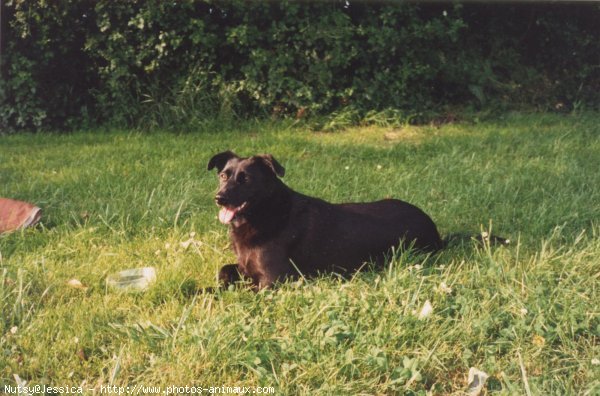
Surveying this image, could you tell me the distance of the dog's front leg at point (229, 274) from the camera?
11.8 feet

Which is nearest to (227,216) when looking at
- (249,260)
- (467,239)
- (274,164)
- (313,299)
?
(249,260)

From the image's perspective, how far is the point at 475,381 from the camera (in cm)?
267

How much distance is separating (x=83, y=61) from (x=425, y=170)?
4.79 meters

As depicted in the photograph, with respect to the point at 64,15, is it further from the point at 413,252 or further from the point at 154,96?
the point at 413,252

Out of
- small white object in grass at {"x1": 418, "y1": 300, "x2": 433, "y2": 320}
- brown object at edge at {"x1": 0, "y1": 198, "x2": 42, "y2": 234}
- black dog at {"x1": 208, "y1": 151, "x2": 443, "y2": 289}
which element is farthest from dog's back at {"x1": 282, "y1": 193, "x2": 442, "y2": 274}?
brown object at edge at {"x1": 0, "y1": 198, "x2": 42, "y2": 234}

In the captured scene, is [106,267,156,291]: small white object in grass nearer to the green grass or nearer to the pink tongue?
the green grass

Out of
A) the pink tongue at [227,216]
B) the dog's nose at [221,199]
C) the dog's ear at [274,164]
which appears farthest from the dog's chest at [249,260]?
the dog's ear at [274,164]

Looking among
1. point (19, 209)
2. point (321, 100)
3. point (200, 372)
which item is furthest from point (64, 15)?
point (200, 372)

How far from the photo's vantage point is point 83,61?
8.21m

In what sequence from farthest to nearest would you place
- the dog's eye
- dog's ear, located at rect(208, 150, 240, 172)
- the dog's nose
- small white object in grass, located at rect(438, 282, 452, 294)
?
dog's ear, located at rect(208, 150, 240, 172)
the dog's eye
the dog's nose
small white object in grass, located at rect(438, 282, 452, 294)

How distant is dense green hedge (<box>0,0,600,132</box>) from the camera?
7738mm

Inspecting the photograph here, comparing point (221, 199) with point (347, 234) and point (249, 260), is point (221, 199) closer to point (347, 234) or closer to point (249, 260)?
point (249, 260)

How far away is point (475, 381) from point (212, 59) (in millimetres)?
6070

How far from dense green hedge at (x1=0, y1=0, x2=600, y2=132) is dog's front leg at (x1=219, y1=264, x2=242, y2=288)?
4.27m
